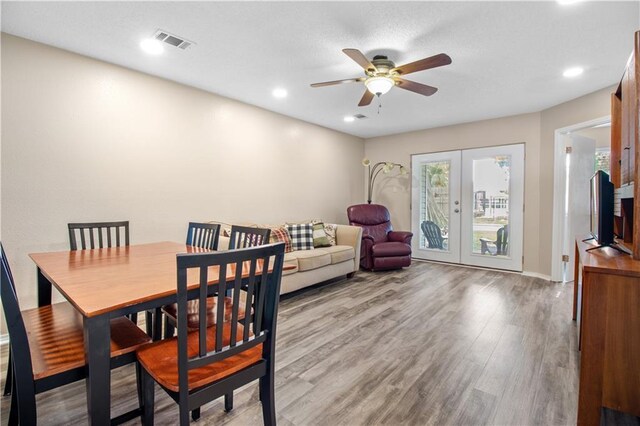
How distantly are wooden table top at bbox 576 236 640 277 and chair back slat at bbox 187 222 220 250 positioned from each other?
230 cm

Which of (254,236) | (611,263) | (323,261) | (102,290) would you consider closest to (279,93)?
(323,261)

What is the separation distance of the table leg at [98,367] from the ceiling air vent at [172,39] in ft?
7.59

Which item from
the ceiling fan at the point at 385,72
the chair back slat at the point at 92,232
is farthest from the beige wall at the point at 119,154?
the ceiling fan at the point at 385,72

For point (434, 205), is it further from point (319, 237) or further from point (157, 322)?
point (157, 322)

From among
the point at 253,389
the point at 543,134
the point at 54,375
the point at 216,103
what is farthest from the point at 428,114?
the point at 54,375

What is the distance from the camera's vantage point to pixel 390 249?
482 centimetres

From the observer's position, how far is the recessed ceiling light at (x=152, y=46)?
2.54 metres

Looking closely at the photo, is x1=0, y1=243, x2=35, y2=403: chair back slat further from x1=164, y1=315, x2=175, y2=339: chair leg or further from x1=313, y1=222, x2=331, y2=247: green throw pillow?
x1=313, y1=222, x2=331, y2=247: green throw pillow

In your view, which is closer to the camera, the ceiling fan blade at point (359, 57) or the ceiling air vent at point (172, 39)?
the ceiling fan blade at point (359, 57)

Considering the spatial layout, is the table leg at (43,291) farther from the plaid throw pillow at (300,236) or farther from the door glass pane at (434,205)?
the door glass pane at (434,205)

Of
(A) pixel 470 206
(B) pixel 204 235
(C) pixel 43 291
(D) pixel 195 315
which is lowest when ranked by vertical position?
(D) pixel 195 315

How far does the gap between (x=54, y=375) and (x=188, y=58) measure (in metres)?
2.68

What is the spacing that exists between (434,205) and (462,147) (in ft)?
3.64

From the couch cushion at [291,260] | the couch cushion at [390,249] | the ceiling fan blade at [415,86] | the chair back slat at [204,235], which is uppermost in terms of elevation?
the ceiling fan blade at [415,86]
